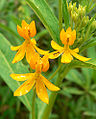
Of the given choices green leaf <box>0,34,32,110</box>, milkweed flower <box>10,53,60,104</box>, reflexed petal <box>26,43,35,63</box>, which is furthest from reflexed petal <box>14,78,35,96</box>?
green leaf <box>0,34,32,110</box>

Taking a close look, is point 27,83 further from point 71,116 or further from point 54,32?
point 71,116

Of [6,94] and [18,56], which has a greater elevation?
[18,56]

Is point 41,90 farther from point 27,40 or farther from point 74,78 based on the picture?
point 74,78

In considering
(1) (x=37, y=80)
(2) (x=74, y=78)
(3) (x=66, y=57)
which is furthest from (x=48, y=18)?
(2) (x=74, y=78)

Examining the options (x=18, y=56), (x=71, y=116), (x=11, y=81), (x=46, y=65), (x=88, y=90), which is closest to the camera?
(x=46, y=65)

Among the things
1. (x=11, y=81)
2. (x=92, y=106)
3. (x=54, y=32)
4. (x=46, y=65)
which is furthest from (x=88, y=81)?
(x=46, y=65)

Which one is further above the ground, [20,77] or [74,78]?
[20,77]
